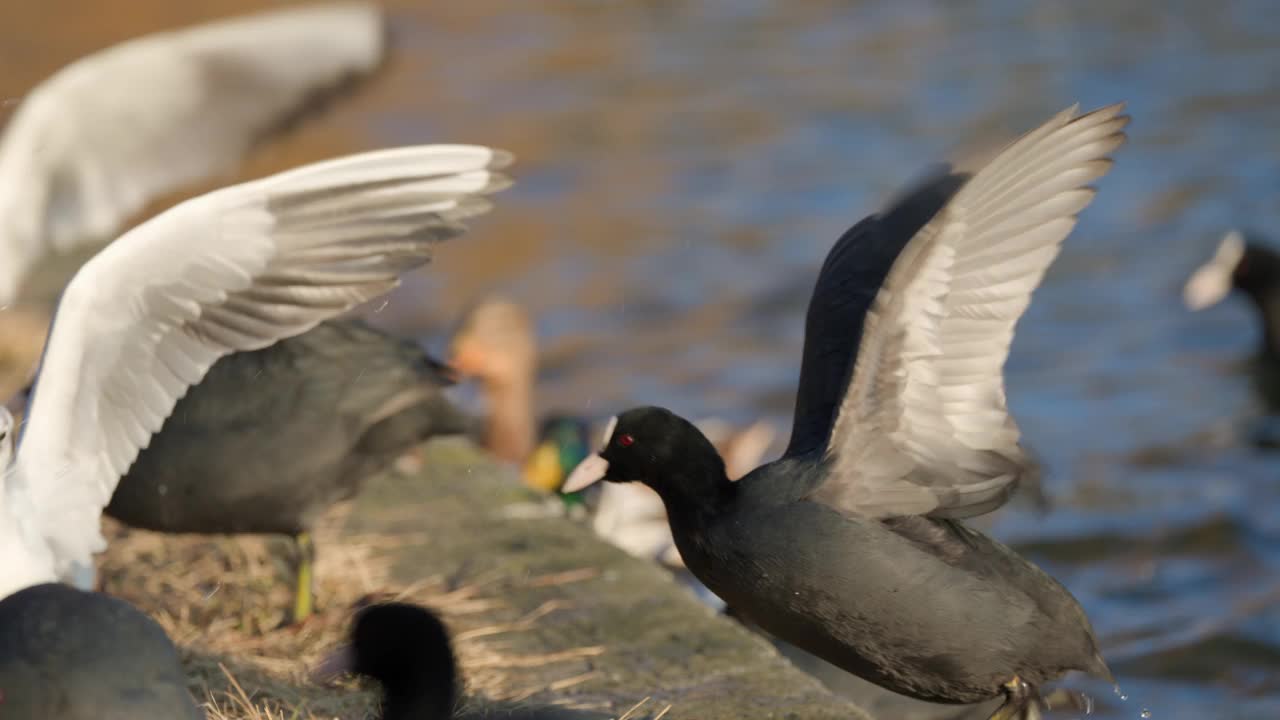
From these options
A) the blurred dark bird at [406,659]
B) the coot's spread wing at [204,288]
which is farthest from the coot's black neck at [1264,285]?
the blurred dark bird at [406,659]

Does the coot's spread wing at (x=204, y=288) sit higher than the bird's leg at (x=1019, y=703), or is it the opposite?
the coot's spread wing at (x=204, y=288)

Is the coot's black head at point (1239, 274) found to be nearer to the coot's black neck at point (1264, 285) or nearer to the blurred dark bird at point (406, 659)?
the coot's black neck at point (1264, 285)

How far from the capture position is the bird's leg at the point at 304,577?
4.98 meters

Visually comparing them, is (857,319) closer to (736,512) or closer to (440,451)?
(736,512)

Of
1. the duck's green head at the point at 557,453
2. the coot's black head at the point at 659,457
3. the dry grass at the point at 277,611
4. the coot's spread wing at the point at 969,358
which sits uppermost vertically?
the coot's spread wing at the point at 969,358

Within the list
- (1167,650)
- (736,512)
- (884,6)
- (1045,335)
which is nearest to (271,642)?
(736,512)

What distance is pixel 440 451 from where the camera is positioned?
6758mm

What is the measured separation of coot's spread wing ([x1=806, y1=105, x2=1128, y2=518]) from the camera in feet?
12.1

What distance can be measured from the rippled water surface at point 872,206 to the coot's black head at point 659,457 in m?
3.11

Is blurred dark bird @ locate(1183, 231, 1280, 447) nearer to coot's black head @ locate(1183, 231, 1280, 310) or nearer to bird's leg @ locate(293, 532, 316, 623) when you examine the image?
coot's black head @ locate(1183, 231, 1280, 310)

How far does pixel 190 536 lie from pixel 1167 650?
382 cm

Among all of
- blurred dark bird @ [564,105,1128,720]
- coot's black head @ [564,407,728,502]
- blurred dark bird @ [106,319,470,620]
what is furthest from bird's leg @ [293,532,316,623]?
blurred dark bird @ [564,105,1128,720]

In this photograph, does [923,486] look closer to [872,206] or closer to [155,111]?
[155,111]

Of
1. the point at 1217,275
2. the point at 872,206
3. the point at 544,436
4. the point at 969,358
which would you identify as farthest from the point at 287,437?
the point at 872,206
